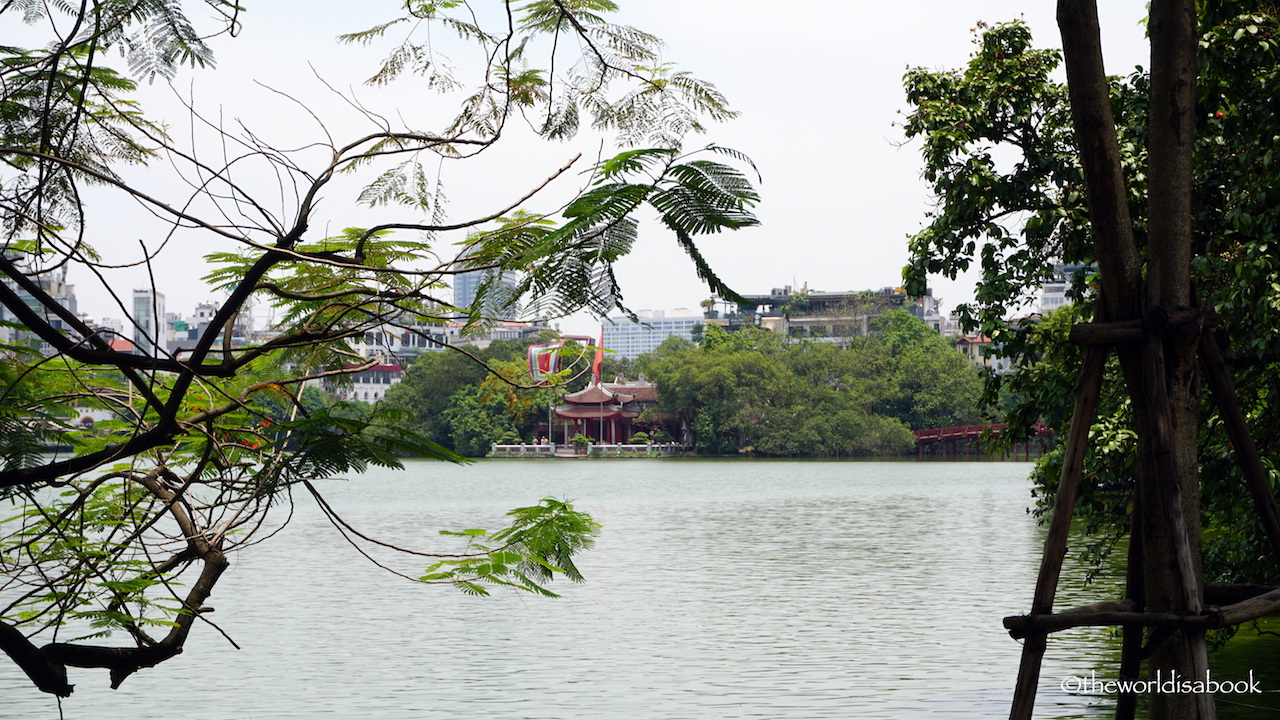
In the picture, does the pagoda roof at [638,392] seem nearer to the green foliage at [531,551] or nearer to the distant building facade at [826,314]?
the distant building facade at [826,314]

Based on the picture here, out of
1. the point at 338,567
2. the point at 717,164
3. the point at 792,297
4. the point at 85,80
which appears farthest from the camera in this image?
the point at 792,297

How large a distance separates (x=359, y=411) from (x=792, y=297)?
253ft

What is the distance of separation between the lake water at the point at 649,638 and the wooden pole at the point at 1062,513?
4781 mm

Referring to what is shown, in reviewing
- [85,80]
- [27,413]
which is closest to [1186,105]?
[85,80]

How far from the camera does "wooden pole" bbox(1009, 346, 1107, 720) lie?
3.29m

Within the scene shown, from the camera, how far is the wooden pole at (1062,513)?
3.29 meters

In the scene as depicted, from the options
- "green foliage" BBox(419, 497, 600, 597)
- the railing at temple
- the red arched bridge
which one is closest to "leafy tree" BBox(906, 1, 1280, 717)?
"green foliage" BBox(419, 497, 600, 597)

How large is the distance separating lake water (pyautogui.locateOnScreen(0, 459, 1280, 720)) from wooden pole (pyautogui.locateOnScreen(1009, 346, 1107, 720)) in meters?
4.78

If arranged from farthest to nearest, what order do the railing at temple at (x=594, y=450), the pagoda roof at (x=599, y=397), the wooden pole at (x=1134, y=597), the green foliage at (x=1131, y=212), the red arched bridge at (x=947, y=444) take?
→ the railing at temple at (x=594, y=450), the pagoda roof at (x=599, y=397), the red arched bridge at (x=947, y=444), the green foliage at (x=1131, y=212), the wooden pole at (x=1134, y=597)

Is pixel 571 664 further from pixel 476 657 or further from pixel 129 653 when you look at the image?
pixel 129 653

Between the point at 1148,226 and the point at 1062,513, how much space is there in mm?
807

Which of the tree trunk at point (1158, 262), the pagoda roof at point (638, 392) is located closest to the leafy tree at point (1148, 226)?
the tree trunk at point (1158, 262)

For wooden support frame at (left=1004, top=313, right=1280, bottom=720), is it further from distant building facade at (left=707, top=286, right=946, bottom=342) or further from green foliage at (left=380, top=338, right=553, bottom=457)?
distant building facade at (left=707, top=286, right=946, bottom=342)

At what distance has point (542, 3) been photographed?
9.87 feet
